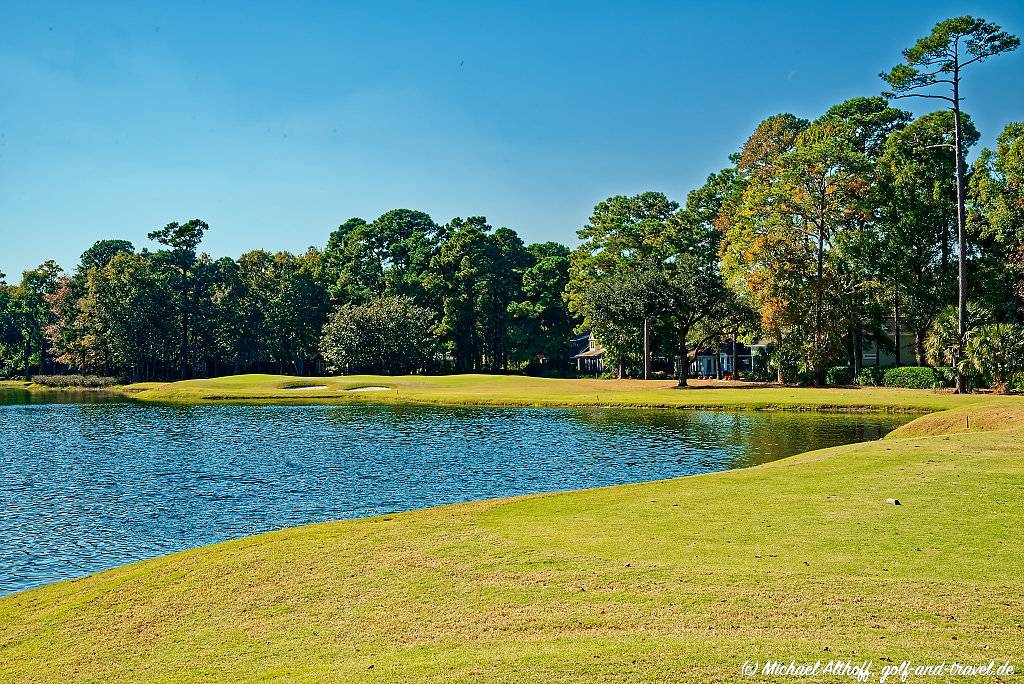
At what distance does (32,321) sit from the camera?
13350 centimetres

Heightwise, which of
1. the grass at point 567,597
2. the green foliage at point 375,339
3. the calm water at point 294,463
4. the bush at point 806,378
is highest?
the green foliage at point 375,339

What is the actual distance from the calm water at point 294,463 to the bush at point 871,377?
20569 millimetres

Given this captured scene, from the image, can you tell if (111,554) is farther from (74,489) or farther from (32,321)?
(32,321)

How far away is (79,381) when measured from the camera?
10850 cm

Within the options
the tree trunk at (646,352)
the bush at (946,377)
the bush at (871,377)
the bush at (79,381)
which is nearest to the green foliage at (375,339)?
the bush at (79,381)

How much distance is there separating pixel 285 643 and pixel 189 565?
196 inches

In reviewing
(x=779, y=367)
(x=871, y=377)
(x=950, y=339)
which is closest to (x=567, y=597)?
(x=950, y=339)

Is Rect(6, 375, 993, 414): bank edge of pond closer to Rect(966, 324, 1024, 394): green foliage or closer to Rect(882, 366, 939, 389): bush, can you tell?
Rect(882, 366, 939, 389): bush

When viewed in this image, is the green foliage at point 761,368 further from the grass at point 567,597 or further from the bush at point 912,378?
the grass at point 567,597

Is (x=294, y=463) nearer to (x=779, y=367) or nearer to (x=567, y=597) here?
(x=567, y=597)

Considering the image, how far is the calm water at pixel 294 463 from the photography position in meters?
18.7

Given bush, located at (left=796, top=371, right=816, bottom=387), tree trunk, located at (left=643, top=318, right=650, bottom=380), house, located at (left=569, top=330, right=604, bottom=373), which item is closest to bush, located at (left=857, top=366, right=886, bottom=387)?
bush, located at (left=796, top=371, right=816, bottom=387)

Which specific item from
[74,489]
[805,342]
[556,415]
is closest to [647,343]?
[805,342]

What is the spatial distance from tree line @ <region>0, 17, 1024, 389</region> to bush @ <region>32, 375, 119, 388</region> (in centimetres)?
372
